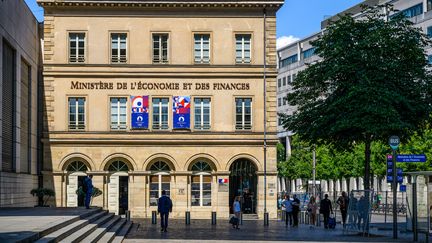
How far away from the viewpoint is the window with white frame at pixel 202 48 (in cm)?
6125

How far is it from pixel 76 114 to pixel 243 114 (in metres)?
10.2

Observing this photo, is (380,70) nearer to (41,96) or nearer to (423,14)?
(41,96)

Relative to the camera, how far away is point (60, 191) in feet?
196

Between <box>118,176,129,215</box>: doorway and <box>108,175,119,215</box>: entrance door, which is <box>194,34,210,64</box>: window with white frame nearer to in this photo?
<box>118,176,129,215</box>: doorway

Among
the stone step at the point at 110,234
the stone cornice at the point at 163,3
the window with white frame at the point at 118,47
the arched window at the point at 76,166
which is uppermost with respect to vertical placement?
the stone cornice at the point at 163,3

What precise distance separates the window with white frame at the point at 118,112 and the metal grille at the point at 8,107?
34.7 ft

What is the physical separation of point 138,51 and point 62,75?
487cm

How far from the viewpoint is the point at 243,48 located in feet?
202

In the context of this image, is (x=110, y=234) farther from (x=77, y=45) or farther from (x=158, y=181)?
(x=77, y=45)

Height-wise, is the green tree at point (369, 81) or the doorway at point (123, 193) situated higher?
the green tree at point (369, 81)

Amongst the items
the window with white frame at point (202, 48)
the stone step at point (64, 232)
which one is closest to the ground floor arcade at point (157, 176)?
the window with white frame at point (202, 48)

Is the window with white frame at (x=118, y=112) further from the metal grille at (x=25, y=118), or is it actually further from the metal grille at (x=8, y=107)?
the metal grille at (x=8, y=107)

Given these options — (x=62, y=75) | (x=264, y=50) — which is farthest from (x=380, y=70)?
(x=62, y=75)

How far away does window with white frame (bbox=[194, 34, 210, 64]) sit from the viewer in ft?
201
